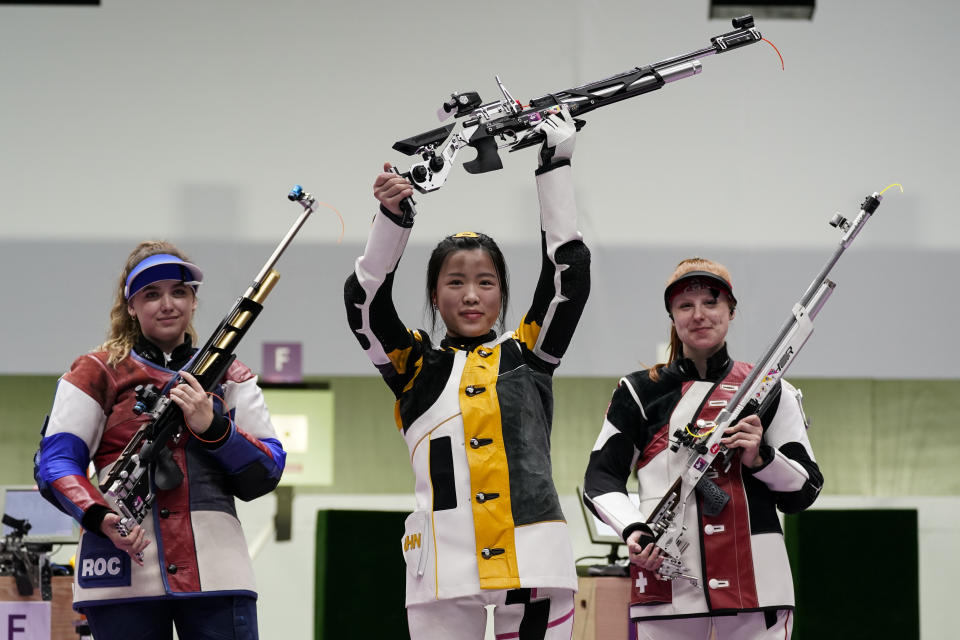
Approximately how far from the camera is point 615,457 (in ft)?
8.41

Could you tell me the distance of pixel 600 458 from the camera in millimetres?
2568

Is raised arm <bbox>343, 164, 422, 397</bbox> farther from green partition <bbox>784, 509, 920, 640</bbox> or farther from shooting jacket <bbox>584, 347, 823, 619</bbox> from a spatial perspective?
green partition <bbox>784, 509, 920, 640</bbox>

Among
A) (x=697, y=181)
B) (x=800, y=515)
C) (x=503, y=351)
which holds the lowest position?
(x=800, y=515)

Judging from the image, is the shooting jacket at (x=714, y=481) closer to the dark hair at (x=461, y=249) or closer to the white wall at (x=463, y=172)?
the dark hair at (x=461, y=249)

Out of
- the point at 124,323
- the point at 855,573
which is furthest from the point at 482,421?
the point at 855,573

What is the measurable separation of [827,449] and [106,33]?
4.10 metres

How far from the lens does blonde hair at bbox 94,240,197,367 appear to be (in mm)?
2460

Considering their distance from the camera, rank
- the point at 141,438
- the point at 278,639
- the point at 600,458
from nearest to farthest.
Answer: the point at 141,438
the point at 600,458
the point at 278,639

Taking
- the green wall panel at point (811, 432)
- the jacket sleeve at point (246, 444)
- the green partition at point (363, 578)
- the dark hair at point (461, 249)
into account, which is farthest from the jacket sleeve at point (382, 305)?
the green wall panel at point (811, 432)

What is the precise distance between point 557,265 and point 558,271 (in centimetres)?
1

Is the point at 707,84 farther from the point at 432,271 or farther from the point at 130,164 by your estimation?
the point at 432,271

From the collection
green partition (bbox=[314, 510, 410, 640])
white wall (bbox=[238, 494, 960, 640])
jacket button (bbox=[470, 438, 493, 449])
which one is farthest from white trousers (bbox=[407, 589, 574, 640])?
white wall (bbox=[238, 494, 960, 640])

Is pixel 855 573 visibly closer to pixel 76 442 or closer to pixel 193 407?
pixel 193 407

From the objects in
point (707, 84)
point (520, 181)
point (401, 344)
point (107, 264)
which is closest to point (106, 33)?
point (107, 264)
